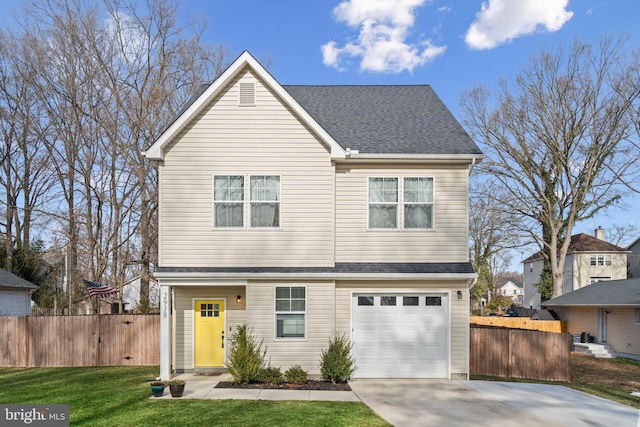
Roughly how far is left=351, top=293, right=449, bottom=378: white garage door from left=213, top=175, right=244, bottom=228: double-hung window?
158 inches

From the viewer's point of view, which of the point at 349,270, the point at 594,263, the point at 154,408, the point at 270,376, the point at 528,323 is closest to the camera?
the point at 154,408

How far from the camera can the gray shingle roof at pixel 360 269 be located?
12008mm

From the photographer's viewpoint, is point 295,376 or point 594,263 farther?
point 594,263

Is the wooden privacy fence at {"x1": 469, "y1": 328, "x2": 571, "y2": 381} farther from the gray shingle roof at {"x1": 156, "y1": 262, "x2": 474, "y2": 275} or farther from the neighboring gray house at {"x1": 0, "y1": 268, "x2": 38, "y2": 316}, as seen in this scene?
the neighboring gray house at {"x1": 0, "y1": 268, "x2": 38, "y2": 316}

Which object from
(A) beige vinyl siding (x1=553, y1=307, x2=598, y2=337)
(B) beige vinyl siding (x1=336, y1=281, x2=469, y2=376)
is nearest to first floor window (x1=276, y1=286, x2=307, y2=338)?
(B) beige vinyl siding (x1=336, y1=281, x2=469, y2=376)

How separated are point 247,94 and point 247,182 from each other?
2501 millimetres

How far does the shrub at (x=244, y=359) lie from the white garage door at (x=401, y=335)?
108 inches

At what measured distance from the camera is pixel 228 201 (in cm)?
1238

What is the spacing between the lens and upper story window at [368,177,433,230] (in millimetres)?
12789

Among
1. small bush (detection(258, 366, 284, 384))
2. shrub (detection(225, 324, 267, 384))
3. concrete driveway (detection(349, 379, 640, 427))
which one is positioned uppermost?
shrub (detection(225, 324, 267, 384))

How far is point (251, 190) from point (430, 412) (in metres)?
7.13

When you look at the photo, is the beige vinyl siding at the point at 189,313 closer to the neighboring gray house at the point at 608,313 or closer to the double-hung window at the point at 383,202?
the double-hung window at the point at 383,202

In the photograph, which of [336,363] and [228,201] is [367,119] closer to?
[228,201]

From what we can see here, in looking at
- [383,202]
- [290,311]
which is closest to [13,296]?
[290,311]
